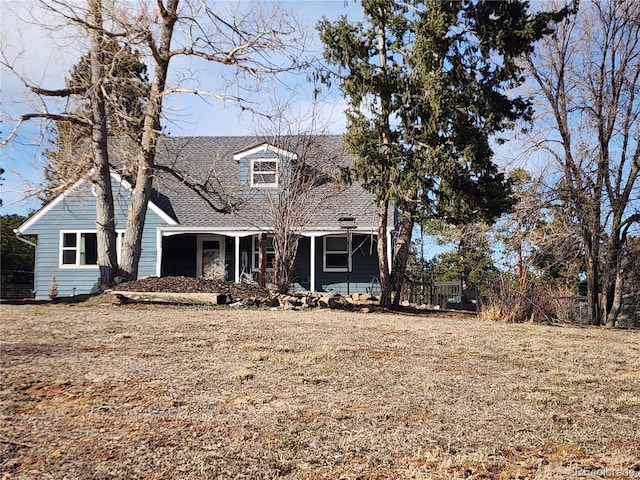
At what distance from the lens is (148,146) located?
42.3 ft

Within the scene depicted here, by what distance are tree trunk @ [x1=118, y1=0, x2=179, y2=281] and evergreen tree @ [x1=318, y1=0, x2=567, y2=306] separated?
345 cm

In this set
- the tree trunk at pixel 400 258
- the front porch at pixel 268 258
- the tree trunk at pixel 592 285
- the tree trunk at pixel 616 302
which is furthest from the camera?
the front porch at pixel 268 258

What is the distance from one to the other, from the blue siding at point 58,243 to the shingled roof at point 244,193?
A: 1118 mm

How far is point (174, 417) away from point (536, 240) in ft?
50.0

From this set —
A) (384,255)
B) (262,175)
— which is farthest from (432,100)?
(262,175)

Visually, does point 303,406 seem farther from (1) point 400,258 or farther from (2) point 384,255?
(1) point 400,258

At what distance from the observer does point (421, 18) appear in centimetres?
1373

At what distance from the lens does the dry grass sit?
11.1 feet

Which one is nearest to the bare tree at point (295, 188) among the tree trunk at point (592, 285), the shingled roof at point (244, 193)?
the shingled roof at point (244, 193)

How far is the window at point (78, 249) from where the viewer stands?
2053 cm

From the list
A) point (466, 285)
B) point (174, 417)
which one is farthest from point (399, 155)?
point (466, 285)

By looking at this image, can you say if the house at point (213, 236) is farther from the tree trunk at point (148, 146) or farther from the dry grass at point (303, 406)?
the dry grass at point (303, 406)

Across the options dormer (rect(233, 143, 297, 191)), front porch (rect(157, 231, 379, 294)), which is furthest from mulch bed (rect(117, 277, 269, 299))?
front porch (rect(157, 231, 379, 294))

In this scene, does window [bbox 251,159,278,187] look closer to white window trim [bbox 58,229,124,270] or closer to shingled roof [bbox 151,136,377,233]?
shingled roof [bbox 151,136,377,233]
